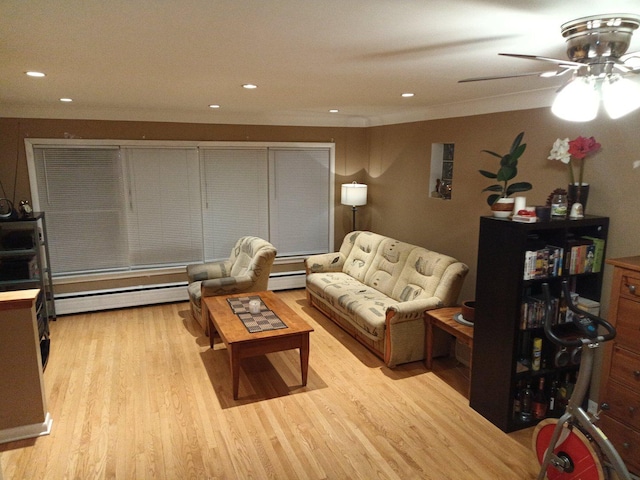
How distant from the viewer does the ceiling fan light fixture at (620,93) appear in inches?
62.6

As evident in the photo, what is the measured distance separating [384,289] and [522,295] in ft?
6.25

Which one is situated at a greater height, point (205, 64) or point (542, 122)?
point (205, 64)

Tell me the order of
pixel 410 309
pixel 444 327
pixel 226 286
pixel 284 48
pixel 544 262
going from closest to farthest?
pixel 284 48 → pixel 544 262 → pixel 444 327 → pixel 410 309 → pixel 226 286

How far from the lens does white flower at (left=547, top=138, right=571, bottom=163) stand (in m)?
3.07

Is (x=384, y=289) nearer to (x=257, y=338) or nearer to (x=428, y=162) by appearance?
(x=428, y=162)

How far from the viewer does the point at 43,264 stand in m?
4.80

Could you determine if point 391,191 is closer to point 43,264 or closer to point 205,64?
point 205,64

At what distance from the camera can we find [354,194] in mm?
5629

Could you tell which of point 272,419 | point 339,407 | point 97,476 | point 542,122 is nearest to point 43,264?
point 97,476

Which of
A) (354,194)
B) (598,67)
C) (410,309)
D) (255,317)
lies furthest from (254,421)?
(354,194)

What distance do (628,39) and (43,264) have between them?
5.39m

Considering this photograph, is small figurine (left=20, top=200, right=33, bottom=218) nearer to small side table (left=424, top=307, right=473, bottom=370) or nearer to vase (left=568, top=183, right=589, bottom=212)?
small side table (left=424, top=307, right=473, bottom=370)

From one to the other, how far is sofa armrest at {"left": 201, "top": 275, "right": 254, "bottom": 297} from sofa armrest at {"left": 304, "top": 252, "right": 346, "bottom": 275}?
41.2 inches

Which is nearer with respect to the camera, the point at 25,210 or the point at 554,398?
the point at 554,398
